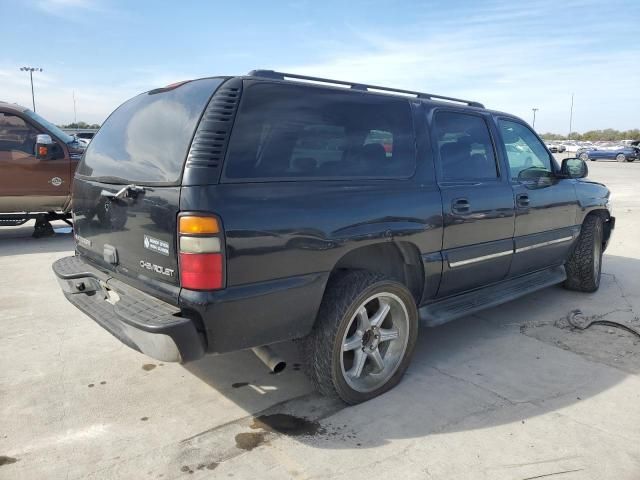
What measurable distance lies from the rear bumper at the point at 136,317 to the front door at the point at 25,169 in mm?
5040

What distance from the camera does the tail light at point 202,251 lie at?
2395 mm

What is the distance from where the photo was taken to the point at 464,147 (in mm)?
3850

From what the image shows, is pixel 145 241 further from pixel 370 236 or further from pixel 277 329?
pixel 370 236

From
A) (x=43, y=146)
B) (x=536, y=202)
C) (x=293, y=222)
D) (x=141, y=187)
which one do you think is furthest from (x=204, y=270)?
(x=43, y=146)

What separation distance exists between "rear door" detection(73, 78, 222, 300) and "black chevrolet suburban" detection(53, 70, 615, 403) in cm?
1

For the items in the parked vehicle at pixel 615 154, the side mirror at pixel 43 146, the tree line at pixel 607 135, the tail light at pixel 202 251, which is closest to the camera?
the tail light at pixel 202 251

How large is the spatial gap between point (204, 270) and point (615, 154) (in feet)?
134

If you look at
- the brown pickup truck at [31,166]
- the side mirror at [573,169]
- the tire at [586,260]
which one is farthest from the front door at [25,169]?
the tire at [586,260]

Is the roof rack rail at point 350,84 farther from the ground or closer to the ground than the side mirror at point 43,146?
farther from the ground

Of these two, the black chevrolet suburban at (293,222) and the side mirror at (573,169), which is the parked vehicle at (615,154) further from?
the black chevrolet suburban at (293,222)

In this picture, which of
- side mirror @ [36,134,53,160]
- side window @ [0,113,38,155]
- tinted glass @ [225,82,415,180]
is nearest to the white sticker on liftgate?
tinted glass @ [225,82,415,180]

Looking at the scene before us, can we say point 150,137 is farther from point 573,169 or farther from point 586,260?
point 586,260

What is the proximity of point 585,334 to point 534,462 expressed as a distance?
2111 mm

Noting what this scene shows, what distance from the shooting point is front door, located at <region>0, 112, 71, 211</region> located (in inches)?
291
